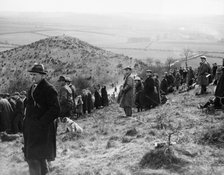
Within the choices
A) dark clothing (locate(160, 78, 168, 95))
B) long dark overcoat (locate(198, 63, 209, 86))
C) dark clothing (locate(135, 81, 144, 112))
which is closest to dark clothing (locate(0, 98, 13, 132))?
dark clothing (locate(135, 81, 144, 112))

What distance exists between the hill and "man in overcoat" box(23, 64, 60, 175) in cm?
3160

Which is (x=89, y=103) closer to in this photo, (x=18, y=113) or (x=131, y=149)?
(x=18, y=113)

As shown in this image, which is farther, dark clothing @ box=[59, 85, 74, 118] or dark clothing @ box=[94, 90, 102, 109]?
dark clothing @ box=[94, 90, 102, 109]

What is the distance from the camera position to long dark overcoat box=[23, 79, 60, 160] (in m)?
4.12

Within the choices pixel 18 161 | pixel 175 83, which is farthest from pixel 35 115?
pixel 175 83

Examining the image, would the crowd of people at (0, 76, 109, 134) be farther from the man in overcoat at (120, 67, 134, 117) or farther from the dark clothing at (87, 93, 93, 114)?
the dark clothing at (87, 93, 93, 114)

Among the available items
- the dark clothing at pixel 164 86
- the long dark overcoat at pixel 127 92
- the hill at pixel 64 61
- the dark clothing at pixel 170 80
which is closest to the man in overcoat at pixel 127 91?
the long dark overcoat at pixel 127 92

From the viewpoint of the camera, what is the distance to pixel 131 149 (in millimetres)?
5672

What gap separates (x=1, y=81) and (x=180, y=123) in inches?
1380

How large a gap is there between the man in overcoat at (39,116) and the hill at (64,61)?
31.6 metres

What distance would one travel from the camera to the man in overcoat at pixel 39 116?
4.12 metres

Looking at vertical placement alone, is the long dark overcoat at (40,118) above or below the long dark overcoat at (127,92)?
above

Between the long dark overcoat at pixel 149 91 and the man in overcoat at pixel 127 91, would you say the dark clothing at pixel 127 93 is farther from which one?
the long dark overcoat at pixel 149 91

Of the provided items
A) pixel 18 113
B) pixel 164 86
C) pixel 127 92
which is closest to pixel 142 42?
pixel 164 86
